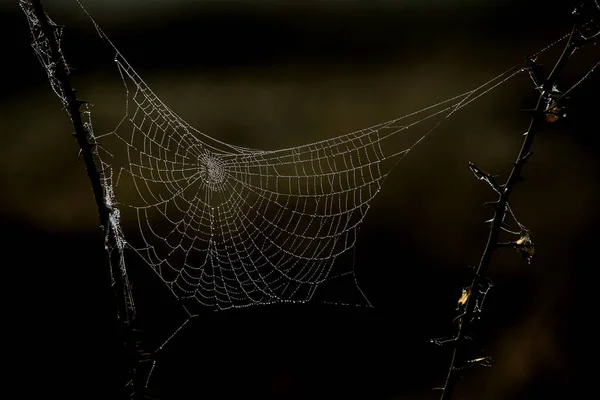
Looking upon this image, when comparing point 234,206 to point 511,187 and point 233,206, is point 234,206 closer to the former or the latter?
point 233,206

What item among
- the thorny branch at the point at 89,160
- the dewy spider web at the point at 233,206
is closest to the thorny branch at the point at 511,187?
the thorny branch at the point at 89,160

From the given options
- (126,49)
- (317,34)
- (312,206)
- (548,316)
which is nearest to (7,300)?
(126,49)

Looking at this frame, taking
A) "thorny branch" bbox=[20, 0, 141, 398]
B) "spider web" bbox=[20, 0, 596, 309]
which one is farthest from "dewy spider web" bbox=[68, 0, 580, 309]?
"thorny branch" bbox=[20, 0, 141, 398]

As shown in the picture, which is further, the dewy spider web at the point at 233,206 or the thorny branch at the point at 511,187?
the dewy spider web at the point at 233,206

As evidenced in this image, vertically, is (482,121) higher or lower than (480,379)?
higher

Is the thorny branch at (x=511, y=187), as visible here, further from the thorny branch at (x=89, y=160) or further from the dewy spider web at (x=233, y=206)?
the dewy spider web at (x=233, y=206)

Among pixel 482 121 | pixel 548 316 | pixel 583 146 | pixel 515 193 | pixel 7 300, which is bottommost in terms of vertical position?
pixel 548 316

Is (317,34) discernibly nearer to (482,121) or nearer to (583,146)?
(482,121)

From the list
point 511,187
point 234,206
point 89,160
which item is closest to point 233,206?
point 234,206
